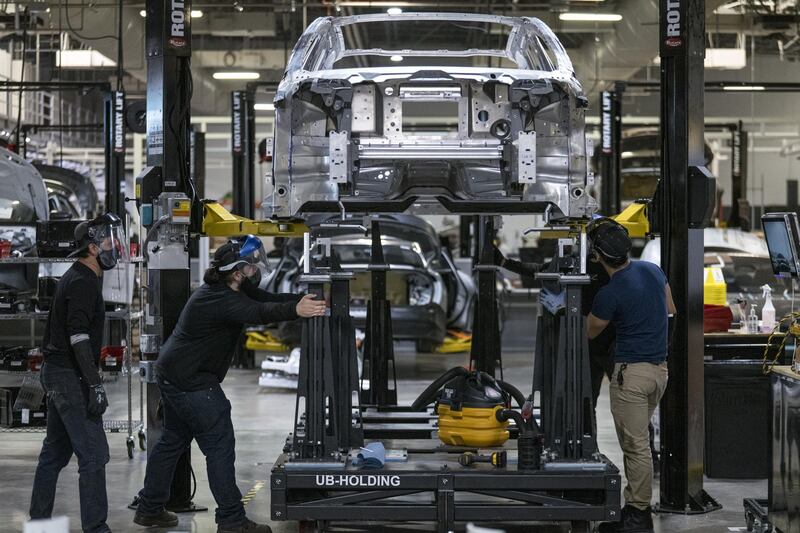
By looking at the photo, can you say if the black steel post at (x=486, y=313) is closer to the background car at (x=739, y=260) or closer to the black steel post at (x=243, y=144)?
the background car at (x=739, y=260)

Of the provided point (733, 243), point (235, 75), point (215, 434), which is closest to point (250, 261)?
point (215, 434)

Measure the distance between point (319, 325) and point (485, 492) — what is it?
3.87 feet

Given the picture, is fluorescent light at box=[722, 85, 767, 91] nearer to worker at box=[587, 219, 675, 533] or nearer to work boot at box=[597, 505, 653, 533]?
worker at box=[587, 219, 675, 533]

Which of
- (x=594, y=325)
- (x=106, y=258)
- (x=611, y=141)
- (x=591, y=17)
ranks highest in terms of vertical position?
(x=591, y=17)

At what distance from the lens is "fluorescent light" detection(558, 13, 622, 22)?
15.7m

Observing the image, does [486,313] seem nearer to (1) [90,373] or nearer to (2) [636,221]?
(2) [636,221]

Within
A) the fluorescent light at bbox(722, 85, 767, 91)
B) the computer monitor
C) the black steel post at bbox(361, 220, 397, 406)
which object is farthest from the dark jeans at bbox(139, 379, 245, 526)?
the fluorescent light at bbox(722, 85, 767, 91)

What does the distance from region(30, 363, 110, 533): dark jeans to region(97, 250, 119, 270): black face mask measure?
0.57 meters

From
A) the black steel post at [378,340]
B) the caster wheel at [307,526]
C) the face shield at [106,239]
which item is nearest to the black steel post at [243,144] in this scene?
the black steel post at [378,340]

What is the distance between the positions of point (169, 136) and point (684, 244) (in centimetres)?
314

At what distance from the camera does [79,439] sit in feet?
18.1

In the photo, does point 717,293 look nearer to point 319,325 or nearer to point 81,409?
point 319,325

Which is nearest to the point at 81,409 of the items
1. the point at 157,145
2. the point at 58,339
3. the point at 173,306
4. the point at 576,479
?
the point at 58,339

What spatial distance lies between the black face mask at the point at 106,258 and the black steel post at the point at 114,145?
5171 mm
